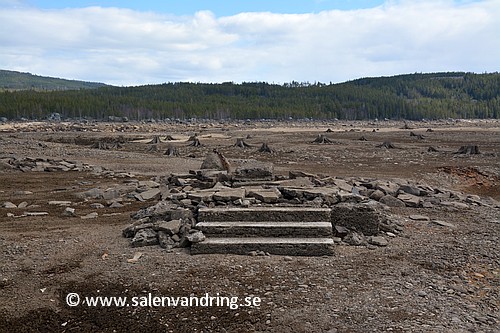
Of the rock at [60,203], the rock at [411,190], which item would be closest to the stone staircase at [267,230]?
the rock at [411,190]

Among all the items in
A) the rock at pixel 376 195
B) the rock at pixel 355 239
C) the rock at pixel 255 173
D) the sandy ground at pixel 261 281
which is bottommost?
the sandy ground at pixel 261 281

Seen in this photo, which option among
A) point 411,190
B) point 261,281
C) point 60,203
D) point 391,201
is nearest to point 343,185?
point 391,201

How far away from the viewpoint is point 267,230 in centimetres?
916

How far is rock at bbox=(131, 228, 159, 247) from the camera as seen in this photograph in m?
9.41

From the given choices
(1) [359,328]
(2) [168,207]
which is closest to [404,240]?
(1) [359,328]

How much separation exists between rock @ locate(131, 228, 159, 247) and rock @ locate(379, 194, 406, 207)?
267 inches

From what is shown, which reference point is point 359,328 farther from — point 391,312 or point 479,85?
point 479,85

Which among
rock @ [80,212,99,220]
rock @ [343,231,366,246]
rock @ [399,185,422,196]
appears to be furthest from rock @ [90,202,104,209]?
rock @ [399,185,422,196]

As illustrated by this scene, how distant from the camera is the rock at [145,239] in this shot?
9.41m

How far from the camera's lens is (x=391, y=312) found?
6.52 metres

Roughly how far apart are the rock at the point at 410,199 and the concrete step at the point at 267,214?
445 cm

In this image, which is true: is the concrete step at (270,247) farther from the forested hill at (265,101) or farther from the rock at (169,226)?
the forested hill at (265,101)

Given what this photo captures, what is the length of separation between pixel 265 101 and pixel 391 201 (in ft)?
438

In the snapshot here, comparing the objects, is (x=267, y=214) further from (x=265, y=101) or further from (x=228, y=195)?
(x=265, y=101)
